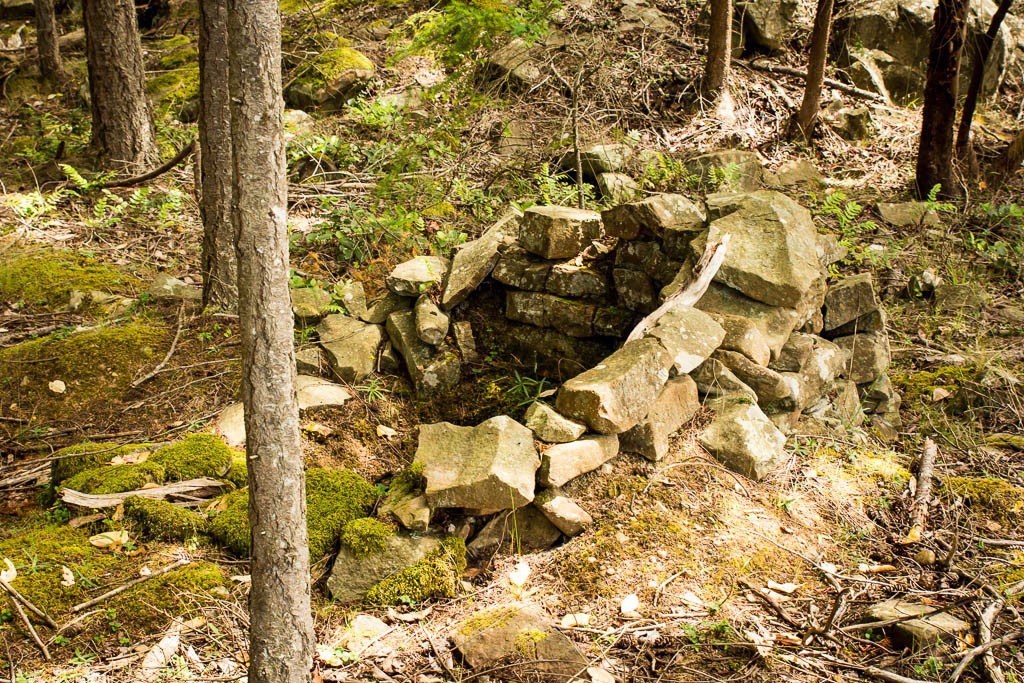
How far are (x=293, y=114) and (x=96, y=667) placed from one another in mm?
6678

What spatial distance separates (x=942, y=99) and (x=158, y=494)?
8.15 meters

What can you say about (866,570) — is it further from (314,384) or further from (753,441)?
(314,384)

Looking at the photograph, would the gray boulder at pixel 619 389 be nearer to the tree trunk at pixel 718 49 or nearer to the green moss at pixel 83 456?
the green moss at pixel 83 456

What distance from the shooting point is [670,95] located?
8.52 metres

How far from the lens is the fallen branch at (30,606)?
2.77 metres

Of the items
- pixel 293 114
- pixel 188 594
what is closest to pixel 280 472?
pixel 188 594

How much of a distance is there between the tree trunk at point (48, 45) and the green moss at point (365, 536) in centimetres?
956

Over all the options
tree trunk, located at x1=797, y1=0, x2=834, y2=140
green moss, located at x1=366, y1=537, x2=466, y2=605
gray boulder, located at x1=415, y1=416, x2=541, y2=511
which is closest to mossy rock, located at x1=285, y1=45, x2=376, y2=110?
tree trunk, located at x1=797, y1=0, x2=834, y2=140

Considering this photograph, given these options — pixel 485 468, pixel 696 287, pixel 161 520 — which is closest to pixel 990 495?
pixel 696 287

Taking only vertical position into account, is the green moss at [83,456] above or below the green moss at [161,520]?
above

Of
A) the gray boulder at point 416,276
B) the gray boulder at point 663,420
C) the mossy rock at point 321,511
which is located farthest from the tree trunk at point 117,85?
the gray boulder at point 663,420

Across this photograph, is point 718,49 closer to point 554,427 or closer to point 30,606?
point 554,427

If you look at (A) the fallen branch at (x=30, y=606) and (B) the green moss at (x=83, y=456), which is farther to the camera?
(B) the green moss at (x=83, y=456)

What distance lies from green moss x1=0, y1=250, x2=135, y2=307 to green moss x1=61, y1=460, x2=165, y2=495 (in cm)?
250
